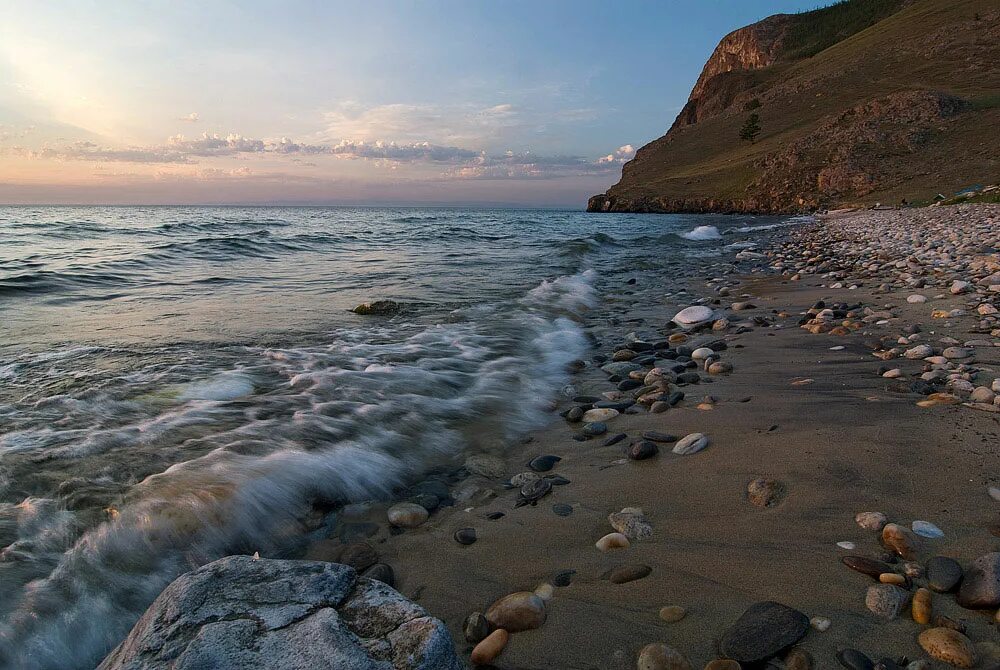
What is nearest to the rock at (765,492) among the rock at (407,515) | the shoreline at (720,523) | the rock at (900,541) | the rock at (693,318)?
the shoreline at (720,523)

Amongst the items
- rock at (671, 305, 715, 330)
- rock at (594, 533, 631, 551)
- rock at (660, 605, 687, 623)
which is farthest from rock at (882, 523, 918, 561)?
rock at (671, 305, 715, 330)

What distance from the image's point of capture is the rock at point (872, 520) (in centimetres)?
198

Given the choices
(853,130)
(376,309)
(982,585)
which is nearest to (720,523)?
(982,585)

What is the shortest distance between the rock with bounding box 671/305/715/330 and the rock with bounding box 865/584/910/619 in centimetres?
474

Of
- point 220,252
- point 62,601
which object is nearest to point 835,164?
point 220,252

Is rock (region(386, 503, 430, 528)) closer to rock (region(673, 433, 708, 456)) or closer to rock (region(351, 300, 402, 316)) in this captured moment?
rock (region(673, 433, 708, 456))

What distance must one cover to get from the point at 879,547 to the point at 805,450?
89 cm

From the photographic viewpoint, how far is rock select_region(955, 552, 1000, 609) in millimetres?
1502

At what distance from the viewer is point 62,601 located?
1.95m

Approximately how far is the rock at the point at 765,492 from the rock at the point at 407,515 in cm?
155

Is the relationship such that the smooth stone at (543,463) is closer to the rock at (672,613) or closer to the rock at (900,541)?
the rock at (672,613)

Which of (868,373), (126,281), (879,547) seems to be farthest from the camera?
(126,281)

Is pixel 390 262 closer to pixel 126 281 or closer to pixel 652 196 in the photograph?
pixel 126 281

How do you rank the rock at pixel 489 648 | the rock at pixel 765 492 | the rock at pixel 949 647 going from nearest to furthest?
1. the rock at pixel 949 647
2. the rock at pixel 489 648
3. the rock at pixel 765 492
